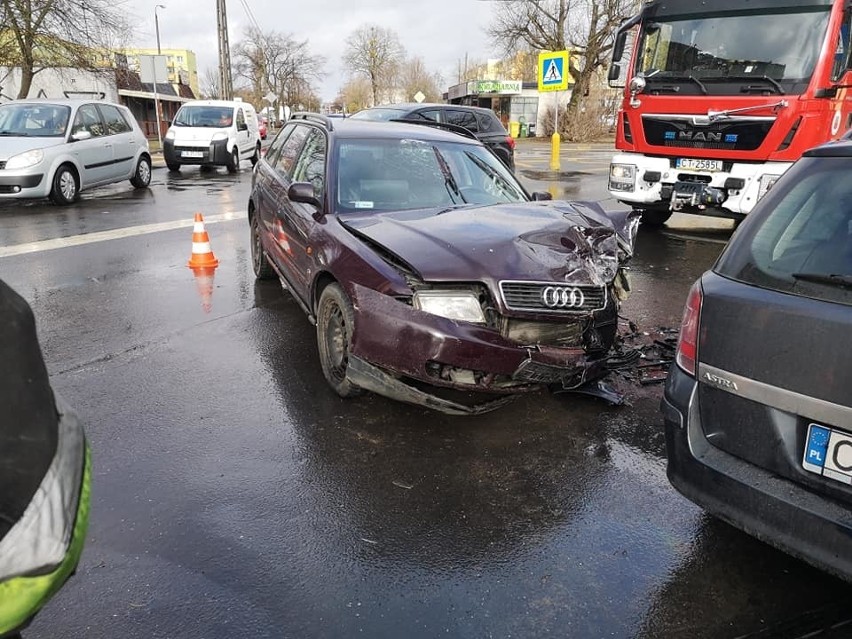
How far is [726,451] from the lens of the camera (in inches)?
93.7

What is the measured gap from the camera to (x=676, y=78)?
823 cm

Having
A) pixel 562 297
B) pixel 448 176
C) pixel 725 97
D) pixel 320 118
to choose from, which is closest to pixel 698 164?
pixel 725 97

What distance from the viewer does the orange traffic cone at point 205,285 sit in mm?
6090

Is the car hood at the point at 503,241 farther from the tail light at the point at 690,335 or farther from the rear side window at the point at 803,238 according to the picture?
the rear side window at the point at 803,238

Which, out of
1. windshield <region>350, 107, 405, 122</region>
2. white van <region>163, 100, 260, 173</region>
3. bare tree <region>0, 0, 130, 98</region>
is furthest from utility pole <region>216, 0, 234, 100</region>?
windshield <region>350, 107, 405, 122</region>

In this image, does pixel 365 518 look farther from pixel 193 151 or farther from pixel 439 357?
pixel 193 151

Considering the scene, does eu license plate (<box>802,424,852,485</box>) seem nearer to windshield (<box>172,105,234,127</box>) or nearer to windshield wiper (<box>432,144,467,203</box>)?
windshield wiper (<box>432,144,467,203</box>)

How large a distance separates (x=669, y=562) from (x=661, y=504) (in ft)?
1.45

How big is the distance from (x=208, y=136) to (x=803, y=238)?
17.5 meters

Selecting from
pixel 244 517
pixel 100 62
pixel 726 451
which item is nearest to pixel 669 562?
pixel 726 451

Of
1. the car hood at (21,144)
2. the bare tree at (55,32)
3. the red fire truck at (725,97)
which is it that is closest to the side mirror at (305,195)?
the red fire truck at (725,97)

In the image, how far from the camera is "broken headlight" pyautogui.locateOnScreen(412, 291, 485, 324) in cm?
339

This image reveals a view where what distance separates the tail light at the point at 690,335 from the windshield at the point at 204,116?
17759 mm

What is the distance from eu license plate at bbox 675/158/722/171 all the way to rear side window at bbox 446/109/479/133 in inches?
246
